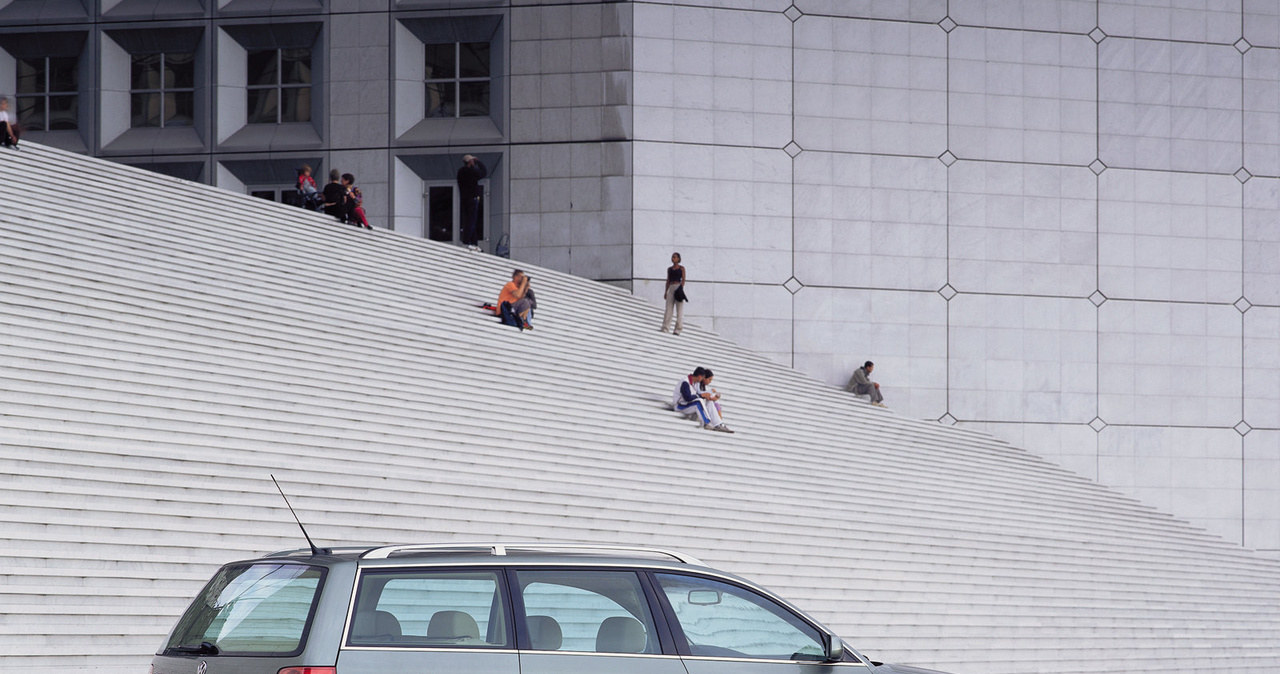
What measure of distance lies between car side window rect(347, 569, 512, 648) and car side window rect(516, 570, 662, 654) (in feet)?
0.45

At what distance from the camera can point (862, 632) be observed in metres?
12.1

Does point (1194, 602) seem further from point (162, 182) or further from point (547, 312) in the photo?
point (162, 182)

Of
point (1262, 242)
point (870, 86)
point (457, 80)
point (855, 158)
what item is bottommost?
point (1262, 242)

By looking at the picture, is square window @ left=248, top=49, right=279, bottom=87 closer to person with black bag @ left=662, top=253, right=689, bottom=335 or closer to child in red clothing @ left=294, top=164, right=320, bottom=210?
child in red clothing @ left=294, top=164, right=320, bottom=210

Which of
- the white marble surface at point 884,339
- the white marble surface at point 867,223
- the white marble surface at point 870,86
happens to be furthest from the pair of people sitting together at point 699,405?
the white marble surface at point 870,86

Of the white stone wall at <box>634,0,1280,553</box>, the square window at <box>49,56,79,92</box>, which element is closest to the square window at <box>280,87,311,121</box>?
the square window at <box>49,56,79,92</box>

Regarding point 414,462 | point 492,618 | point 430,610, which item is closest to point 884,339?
point 414,462

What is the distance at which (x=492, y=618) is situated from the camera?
5164mm

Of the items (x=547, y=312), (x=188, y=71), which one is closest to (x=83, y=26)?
(x=188, y=71)

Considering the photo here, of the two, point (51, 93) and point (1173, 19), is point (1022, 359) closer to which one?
point (1173, 19)

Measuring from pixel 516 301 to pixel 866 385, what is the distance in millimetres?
7754

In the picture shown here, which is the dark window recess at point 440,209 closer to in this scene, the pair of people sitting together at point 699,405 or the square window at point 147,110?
the square window at point 147,110

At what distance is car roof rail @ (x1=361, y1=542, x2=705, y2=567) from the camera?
5145 mm

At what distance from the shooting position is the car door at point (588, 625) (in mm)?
5191
